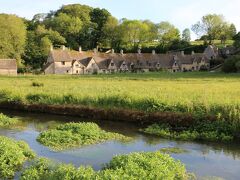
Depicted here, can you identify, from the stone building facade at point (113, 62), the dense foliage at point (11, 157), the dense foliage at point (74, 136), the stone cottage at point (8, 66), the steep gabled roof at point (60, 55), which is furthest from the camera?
the stone building facade at point (113, 62)

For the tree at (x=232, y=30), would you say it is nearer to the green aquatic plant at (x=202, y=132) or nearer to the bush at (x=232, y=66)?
the bush at (x=232, y=66)

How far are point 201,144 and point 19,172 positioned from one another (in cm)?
1109

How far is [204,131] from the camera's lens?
26.0 meters

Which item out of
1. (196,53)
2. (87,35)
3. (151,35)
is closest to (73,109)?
(196,53)

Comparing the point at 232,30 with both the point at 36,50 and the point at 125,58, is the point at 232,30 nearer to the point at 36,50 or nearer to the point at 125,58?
the point at 125,58

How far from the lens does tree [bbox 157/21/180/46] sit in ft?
503

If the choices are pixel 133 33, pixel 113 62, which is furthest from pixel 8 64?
pixel 133 33

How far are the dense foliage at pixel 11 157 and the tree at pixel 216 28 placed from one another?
458 ft

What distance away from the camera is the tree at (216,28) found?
15350cm

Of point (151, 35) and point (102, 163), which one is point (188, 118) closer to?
point (102, 163)

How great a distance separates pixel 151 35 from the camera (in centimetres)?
15638

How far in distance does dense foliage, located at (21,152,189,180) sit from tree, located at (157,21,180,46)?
136413mm

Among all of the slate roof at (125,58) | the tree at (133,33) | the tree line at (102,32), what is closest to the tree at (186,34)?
the tree line at (102,32)

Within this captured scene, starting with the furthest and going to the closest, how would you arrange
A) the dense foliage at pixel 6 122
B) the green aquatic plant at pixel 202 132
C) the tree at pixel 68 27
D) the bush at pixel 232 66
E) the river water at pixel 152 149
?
1. the tree at pixel 68 27
2. the bush at pixel 232 66
3. the dense foliage at pixel 6 122
4. the green aquatic plant at pixel 202 132
5. the river water at pixel 152 149
